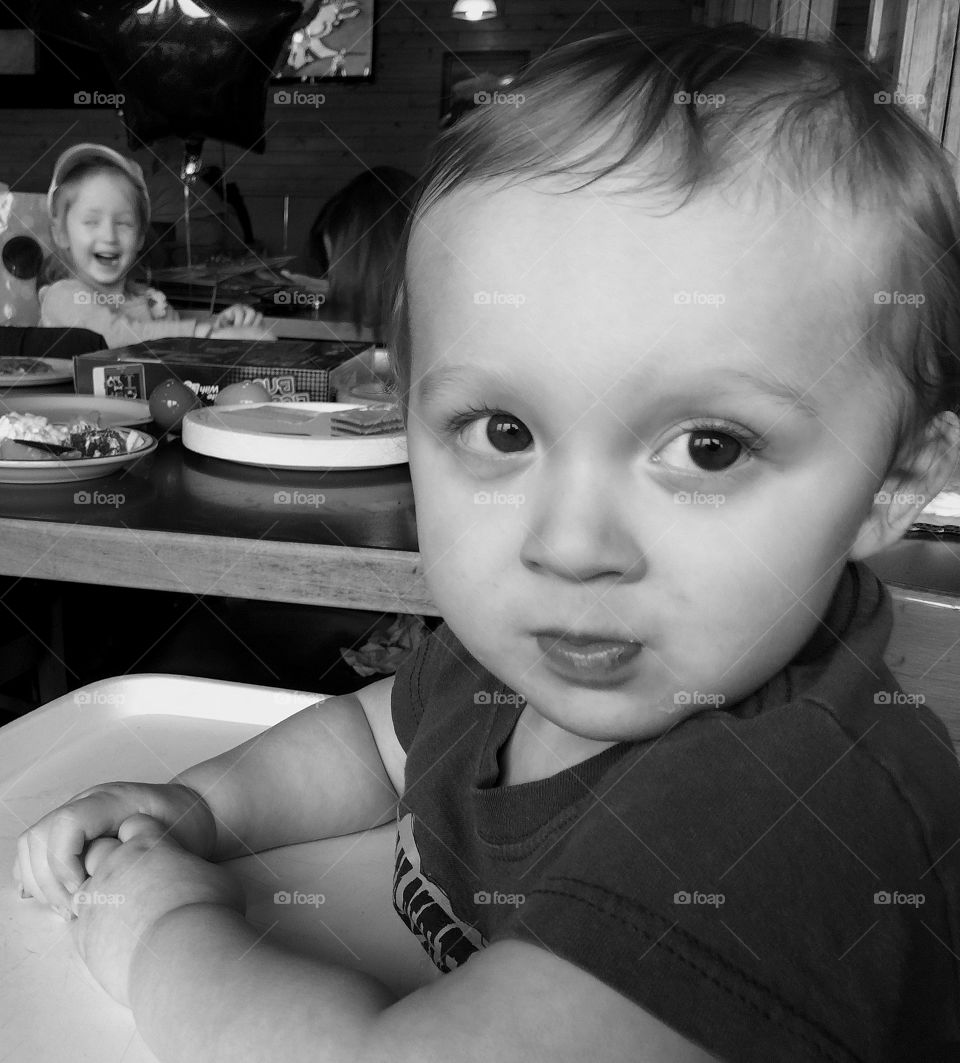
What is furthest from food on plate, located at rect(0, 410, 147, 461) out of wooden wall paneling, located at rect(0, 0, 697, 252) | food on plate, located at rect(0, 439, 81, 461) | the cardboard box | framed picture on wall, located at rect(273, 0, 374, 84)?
wooden wall paneling, located at rect(0, 0, 697, 252)

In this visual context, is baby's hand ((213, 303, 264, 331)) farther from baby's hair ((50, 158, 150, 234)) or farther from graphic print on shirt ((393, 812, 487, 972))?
graphic print on shirt ((393, 812, 487, 972))

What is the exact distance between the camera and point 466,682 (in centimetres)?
76

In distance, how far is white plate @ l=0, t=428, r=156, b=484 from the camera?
1.32m

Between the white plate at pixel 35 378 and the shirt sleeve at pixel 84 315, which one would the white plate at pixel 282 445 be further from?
the shirt sleeve at pixel 84 315

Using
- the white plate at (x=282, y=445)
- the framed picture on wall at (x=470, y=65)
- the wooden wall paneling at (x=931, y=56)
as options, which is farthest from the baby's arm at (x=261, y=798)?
the framed picture on wall at (x=470, y=65)

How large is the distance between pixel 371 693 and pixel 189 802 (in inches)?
7.7

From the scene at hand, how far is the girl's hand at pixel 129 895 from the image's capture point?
541mm

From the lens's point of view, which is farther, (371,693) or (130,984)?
(371,693)

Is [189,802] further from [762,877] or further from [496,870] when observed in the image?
[762,877]

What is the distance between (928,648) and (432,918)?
0.33 m

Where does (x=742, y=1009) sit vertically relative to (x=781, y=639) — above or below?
below

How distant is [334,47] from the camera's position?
7.89 m

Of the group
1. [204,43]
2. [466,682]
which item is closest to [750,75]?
[466,682]

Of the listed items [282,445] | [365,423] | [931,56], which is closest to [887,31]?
[931,56]
